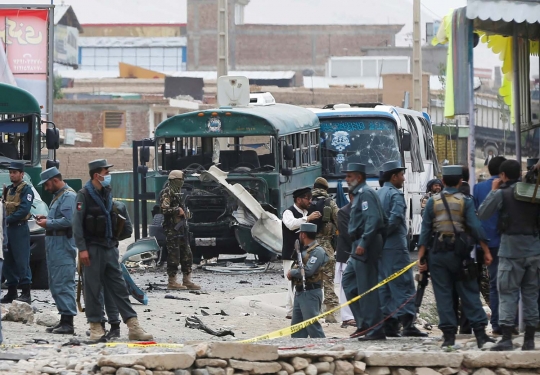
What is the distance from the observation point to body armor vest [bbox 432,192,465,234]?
10125 mm

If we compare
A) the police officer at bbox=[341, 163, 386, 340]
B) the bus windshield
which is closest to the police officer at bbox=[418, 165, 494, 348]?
the police officer at bbox=[341, 163, 386, 340]

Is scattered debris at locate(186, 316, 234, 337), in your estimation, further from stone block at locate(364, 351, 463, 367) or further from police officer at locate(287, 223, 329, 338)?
stone block at locate(364, 351, 463, 367)

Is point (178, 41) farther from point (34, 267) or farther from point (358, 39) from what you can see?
point (34, 267)

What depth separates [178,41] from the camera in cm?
10062

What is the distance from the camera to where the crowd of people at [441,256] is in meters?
9.93

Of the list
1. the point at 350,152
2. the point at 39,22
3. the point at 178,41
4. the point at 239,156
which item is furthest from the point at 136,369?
the point at 178,41

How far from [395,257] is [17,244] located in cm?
506

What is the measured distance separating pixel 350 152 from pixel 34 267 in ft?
25.1

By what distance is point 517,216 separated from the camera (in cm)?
989

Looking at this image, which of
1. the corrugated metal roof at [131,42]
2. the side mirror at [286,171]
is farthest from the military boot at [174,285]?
the corrugated metal roof at [131,42]

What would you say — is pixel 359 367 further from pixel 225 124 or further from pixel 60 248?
pixel 225 124

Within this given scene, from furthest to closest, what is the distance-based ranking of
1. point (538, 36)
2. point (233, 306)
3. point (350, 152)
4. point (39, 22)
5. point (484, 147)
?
point (484, 147), point (39, 22), point (350, 152), point (233, 306), point (538, 36)

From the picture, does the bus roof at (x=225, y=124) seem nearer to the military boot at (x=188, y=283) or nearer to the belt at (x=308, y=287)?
the military boot at (x=188, y=283)

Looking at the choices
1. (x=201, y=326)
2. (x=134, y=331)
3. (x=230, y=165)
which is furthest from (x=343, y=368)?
(x=230, y=165)
